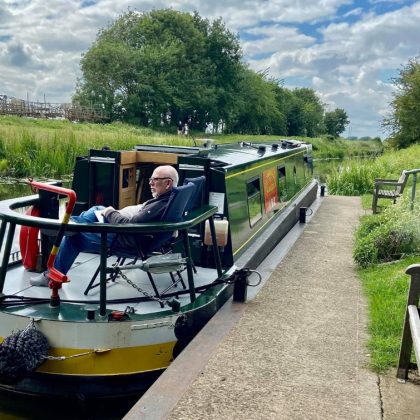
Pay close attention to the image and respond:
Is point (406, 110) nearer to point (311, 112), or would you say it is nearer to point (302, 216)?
point (302, 216)

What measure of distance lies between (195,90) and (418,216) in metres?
43.4

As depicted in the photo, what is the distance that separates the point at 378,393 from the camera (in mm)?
3424

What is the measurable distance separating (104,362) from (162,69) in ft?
148

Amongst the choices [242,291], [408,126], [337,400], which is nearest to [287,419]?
[337,400]

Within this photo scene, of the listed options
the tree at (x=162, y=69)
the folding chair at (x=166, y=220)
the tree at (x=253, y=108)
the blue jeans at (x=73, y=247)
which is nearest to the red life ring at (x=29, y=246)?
the blue jeans at (x=73, y=247)

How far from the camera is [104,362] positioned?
388 cm

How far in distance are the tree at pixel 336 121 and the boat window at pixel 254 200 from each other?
305ft

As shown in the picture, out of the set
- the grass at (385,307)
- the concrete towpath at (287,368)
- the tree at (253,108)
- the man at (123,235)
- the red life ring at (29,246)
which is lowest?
the concrete towpath at (287,368)

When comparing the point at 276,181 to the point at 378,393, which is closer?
the point at 378,393

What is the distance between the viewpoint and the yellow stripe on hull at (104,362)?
384cm

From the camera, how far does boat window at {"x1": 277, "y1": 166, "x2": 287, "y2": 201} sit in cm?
845

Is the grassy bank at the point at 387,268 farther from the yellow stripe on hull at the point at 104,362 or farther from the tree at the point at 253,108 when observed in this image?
the tree at the point at 253,108

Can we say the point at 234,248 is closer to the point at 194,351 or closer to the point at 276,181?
the point at 194,351

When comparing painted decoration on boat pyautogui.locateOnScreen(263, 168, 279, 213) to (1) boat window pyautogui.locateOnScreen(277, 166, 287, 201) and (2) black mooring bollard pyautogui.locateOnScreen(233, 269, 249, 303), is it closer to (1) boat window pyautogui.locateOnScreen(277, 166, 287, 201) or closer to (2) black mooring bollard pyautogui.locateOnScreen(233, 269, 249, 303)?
(1) boat window pyautogui.locateOnScreen(277, 166, 287, 201)
